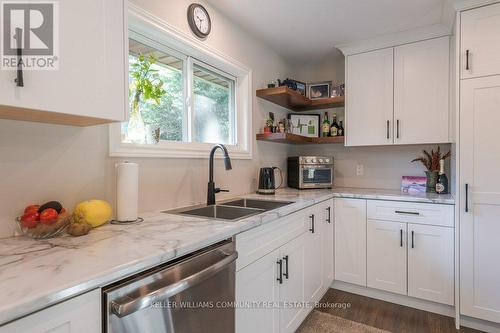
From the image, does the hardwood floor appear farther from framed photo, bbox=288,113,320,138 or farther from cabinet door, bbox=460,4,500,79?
cabinet door, bbox=460,4,500,79

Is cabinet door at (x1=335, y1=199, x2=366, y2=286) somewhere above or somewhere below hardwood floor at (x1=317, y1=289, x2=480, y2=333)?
above

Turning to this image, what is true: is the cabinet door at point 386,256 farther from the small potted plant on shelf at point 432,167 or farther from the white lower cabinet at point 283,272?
the small potted plant on shelf at point 432,167

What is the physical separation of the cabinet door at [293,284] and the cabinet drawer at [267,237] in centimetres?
7

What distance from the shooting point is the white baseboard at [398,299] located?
7.04 ft

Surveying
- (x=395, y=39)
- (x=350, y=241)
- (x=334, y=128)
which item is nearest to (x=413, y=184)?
(x=350, y=241)

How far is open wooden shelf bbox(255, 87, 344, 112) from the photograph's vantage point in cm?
246

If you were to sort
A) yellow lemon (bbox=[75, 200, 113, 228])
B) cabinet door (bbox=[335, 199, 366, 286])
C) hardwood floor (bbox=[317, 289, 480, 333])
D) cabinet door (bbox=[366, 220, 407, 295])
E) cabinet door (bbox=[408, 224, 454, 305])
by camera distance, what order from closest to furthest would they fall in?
yellow lemon (bbox=[75, 200, 113, 228]) < hardwood floor (bbox=[317, 289, 480, 333]) < cabinet door (bbox=[408, 224, 454, 305]) < cabinet door (bbox=[366, 220, 407, 295]) < cabinet door (bbox=[335, 199, 366, 286])

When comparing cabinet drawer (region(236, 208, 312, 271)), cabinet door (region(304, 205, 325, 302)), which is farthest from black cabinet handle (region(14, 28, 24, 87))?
cabinet door (region(304, 205, 325, 302))

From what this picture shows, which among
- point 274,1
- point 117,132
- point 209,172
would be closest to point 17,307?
point 117,132

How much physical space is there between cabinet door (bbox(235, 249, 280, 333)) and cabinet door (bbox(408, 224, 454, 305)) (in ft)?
4.37

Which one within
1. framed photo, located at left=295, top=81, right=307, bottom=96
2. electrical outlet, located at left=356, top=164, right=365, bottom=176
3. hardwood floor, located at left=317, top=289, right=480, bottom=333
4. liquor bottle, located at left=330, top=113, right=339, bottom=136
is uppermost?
framed photo, located at left=295, top=81, right=307, bottom=96

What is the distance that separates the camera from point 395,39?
248 centimetres

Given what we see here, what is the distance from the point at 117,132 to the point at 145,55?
604mm

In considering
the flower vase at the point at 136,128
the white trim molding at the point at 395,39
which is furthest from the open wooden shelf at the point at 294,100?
the flower vase at the point at 136,128
